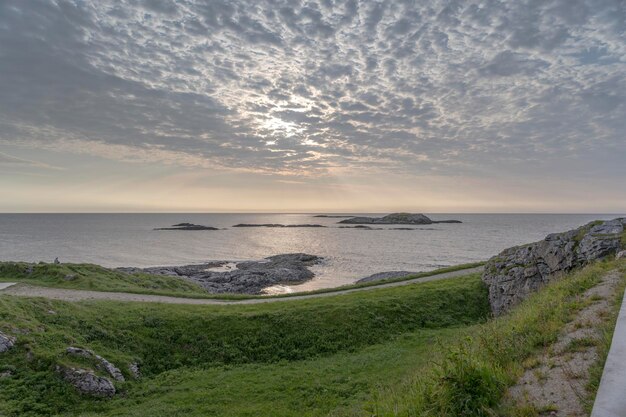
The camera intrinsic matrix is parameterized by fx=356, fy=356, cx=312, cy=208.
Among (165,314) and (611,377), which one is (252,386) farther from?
(611,377)

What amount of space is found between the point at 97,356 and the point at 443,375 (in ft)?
52.8

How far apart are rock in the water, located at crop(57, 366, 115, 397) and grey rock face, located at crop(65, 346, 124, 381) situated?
704mm

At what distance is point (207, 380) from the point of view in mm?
16422

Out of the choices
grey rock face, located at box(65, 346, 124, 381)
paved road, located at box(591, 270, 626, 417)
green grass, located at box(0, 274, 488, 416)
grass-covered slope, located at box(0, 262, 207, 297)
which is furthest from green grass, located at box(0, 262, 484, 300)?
paved road, located at box(591, 270, 626, 417)

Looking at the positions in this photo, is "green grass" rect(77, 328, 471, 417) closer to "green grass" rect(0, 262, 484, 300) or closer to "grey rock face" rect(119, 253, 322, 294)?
"green grass" rect(0, 262, 484, 300)

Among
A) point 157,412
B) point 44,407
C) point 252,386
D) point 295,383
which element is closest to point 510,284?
point 295,383

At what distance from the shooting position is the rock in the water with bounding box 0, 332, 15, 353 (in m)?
15.6

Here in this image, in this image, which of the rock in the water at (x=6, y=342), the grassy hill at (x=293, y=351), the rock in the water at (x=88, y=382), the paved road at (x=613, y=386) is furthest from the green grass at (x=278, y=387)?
the paved road at (x=613, y=386)

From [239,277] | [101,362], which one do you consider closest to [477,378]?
[101,362]

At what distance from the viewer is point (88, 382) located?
1479 centimetres

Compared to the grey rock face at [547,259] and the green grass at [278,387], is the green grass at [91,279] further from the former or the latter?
the green grass at [278,387]

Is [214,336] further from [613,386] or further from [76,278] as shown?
[76,278]

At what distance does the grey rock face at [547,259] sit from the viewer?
2170 cm

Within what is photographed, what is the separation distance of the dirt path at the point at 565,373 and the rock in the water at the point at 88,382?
15.4 meters
